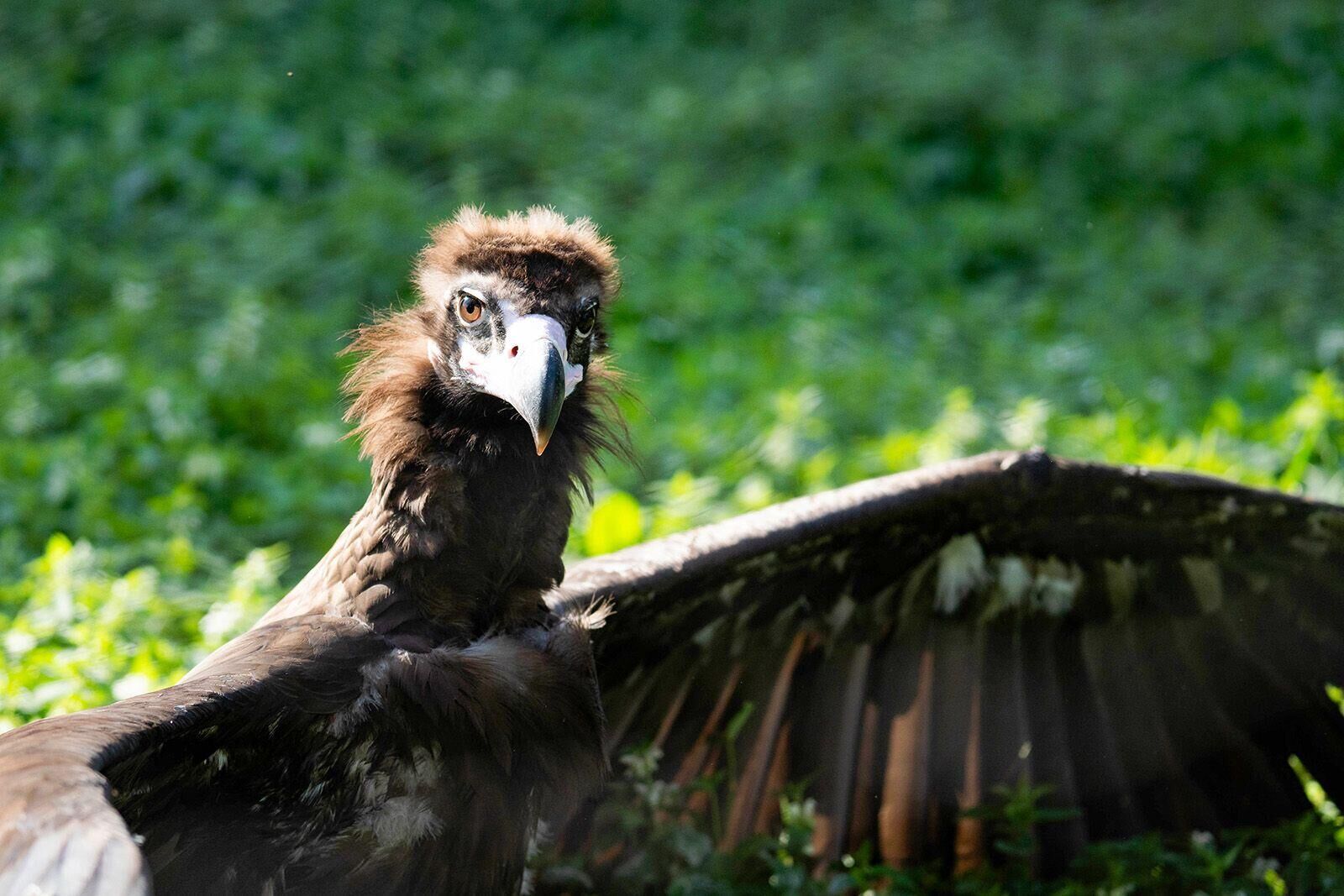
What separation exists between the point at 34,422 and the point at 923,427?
3.33 m

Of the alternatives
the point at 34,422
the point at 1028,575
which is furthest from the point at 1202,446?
the point at 34,422

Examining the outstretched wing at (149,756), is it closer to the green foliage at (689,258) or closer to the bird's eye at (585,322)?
the bird's eye at (585,322)

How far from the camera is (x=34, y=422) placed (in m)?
5.79

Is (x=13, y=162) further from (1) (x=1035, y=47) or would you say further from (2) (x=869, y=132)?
(1) (x=1035, y=47)

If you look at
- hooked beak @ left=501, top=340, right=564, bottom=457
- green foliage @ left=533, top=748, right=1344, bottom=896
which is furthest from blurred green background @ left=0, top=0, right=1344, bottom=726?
hooked beak @ left=501, top=340, right=564, bottom=457

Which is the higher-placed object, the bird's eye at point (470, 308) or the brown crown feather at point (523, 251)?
the brown crown feather at point (523, 251)

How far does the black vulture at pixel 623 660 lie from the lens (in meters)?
2.74

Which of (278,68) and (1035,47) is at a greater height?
(1035,47)

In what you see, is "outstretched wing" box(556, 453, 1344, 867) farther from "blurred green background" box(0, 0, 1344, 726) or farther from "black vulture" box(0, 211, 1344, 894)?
"blurred green background" box(0, 0, 1344, 726)

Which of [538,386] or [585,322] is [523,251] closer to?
[585,322]

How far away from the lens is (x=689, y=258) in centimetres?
778

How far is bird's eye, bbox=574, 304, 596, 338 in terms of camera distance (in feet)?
10.3

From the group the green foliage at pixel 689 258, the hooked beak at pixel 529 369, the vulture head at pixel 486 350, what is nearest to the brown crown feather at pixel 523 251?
the vulture head at pixel 486 350

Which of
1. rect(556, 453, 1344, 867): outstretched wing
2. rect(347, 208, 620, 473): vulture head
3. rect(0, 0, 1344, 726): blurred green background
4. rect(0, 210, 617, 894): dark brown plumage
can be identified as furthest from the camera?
rect(0, 0, 1344, 726): blurred green background
